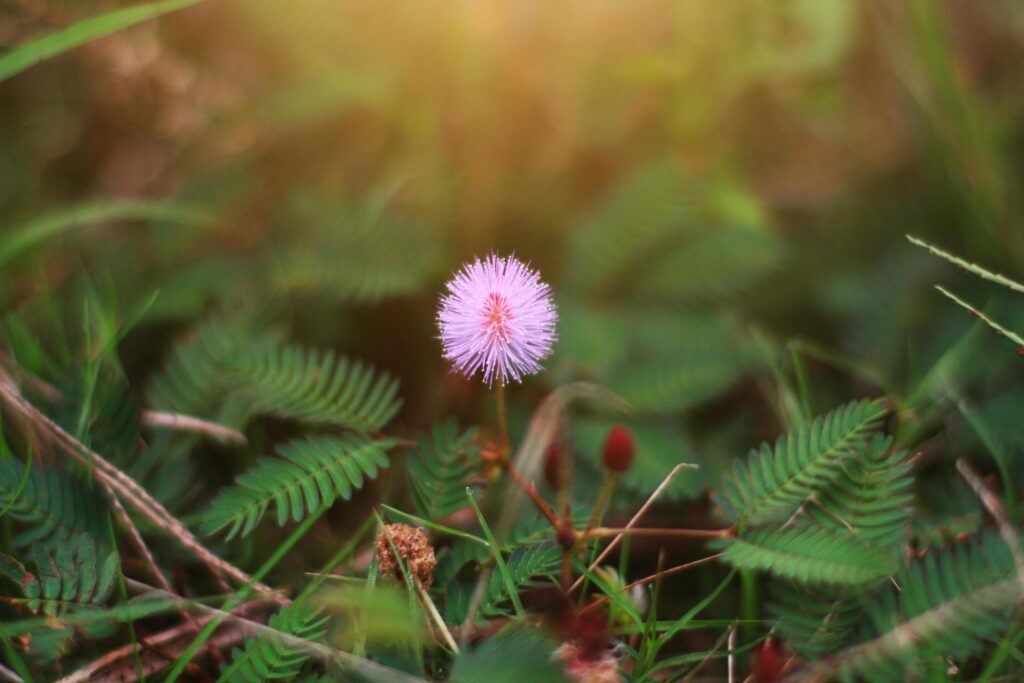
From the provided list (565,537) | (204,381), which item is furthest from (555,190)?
(565,537)

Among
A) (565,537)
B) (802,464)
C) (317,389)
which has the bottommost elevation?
(565,537)

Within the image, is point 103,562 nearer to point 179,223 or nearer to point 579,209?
point 179,223

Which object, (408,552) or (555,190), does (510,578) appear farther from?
(555,190)

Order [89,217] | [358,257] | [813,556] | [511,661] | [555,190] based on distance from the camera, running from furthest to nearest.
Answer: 1. [555,190]
2. [358,257]
3. [89,217]
4. [813,556]
5. [511,661]

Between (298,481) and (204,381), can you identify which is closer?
(298,481)

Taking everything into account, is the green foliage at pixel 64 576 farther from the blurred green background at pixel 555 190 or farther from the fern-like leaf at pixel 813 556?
the fern-like leaf at pixel 813 556

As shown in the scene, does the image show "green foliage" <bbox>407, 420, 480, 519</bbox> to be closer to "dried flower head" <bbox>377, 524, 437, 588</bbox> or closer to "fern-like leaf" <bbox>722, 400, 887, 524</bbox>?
"dried flower head" <bbox>377, 524, 437, 588</bbox>

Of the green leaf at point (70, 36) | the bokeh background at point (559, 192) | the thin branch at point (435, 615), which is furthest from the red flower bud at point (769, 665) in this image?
the green leaf at point (70, 36)

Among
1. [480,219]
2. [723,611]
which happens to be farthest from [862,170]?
[723,611]
